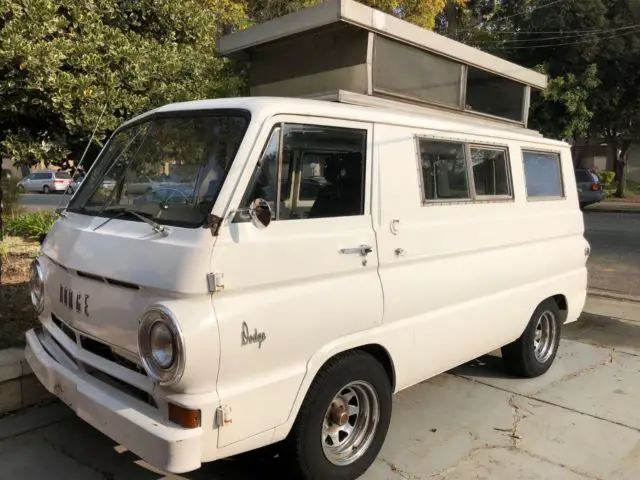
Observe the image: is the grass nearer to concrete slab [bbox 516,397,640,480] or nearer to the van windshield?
the van windshield

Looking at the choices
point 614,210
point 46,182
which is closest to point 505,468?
point 614,210

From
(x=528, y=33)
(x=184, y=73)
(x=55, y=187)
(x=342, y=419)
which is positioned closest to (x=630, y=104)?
(x=528, y=33)

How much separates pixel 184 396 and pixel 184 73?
5303 millimetres

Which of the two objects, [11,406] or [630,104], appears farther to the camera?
[630,104]

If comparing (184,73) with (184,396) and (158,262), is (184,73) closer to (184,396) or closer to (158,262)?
(158,262)

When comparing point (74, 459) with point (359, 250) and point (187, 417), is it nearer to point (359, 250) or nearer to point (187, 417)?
point (187, 417)

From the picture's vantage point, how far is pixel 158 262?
8.68ft

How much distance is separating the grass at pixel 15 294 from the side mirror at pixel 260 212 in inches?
108

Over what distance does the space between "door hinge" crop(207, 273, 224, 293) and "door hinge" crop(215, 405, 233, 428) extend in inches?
20.7

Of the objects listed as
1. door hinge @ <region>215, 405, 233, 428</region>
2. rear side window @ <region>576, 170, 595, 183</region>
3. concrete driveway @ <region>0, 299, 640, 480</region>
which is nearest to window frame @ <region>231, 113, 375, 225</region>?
door hinge @ <region>215, 405, 233, 428</region>

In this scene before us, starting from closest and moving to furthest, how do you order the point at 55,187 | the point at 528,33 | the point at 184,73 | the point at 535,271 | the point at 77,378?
1. the point at 77,378
2. the point at 535,271
3. the point at 184,73
4. the point at 528,33
5. the point at 55,187

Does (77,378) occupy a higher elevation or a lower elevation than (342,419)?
higher

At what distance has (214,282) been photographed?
2547mm

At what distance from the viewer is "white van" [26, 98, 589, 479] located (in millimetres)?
2559
